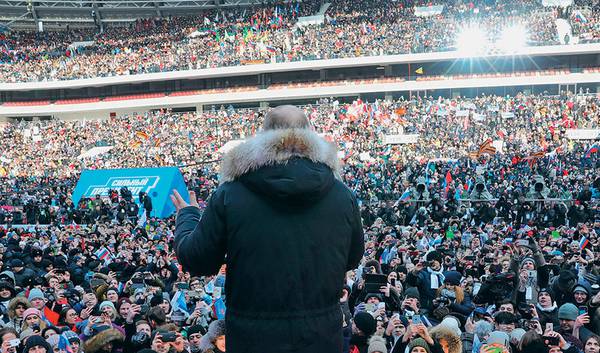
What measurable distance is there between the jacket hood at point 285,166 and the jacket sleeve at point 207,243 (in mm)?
124

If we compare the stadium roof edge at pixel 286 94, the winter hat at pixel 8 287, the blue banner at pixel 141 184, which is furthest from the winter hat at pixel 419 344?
the stadium roof edge at pixel 286 94

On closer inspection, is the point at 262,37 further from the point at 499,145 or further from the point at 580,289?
the point at 580,289

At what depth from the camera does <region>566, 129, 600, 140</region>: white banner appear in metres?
33.5

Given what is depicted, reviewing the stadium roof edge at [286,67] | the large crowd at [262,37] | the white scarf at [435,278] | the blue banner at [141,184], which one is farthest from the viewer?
the large crowd at [262,37]

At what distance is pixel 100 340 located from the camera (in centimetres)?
615

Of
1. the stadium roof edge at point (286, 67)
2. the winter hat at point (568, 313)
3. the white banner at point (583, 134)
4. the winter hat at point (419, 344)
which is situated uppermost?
the stadium roof edge at point (286, 67)

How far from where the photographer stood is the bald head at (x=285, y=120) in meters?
2.95

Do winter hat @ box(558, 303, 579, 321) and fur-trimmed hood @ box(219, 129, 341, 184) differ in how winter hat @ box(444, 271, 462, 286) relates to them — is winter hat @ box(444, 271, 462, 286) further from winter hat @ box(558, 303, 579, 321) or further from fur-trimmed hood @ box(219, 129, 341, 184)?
fur-trimmed hood @ box(219, 129, 341, 184)

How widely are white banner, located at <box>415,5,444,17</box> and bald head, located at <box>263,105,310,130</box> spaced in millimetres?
47078

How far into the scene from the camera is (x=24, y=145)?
48906mm

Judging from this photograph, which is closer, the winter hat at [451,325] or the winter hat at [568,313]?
the winter hat at [451,325]

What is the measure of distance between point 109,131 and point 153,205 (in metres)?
24.2

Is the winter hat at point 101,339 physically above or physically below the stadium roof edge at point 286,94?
above

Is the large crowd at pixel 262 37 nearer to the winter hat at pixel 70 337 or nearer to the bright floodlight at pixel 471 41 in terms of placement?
the bright floodlight at pixel 471 41
